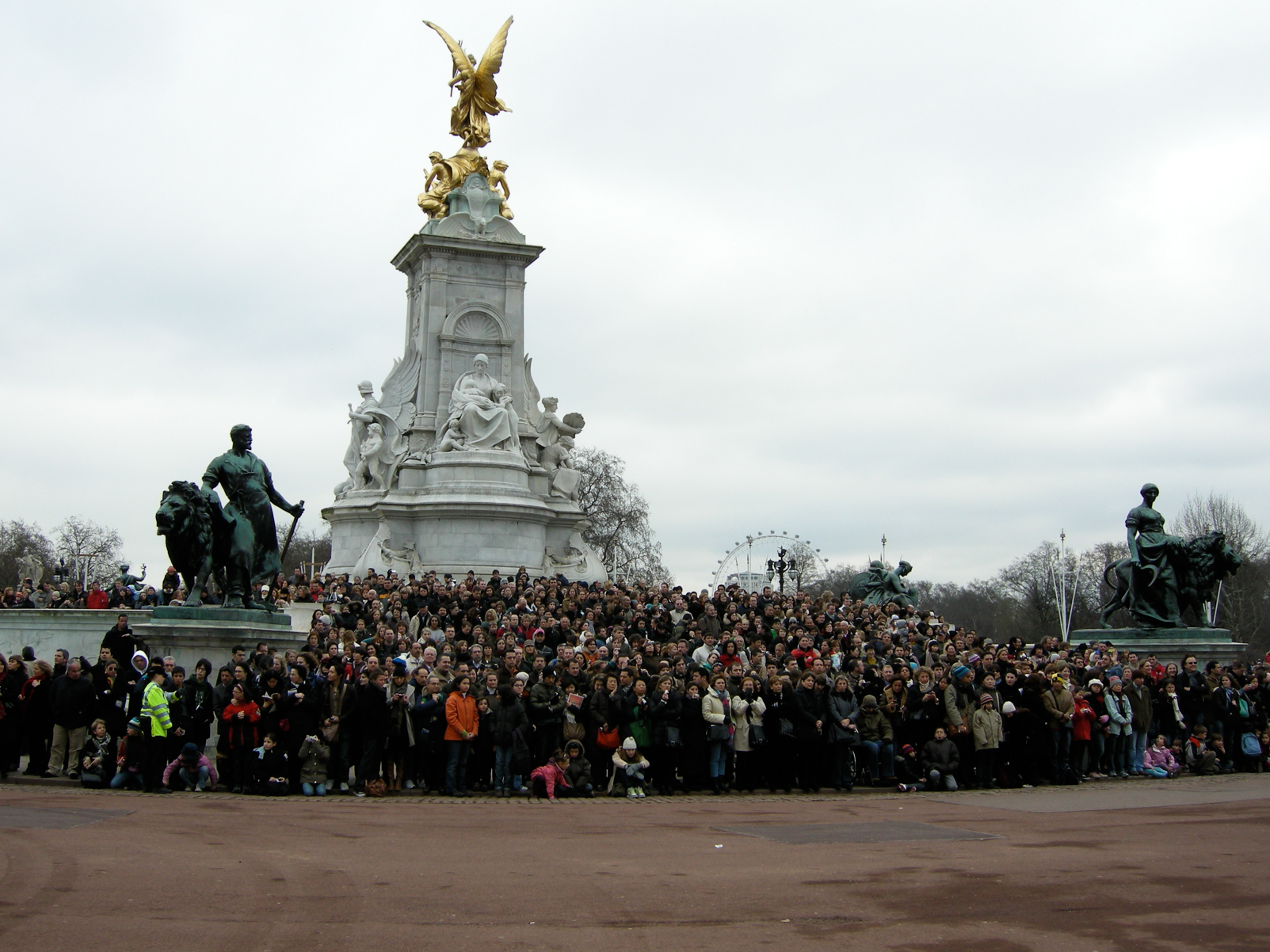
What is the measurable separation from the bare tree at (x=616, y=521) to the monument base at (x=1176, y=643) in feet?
152

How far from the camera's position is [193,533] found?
1622 cm

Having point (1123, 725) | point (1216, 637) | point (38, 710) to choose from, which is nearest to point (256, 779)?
point (38, 710)

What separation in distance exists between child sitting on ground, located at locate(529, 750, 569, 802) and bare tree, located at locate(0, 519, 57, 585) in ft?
242

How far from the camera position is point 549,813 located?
13047mm

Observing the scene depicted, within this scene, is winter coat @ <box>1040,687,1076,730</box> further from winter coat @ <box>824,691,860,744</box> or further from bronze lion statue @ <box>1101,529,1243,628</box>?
bronze lion statue @ <box>1101,529,1243,628</box>

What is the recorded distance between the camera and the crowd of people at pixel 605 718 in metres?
14.3

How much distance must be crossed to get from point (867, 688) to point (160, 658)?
863 centimetres

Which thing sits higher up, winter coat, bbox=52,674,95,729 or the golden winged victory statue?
the golden winged victory statue

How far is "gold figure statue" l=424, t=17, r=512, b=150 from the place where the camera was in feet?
119

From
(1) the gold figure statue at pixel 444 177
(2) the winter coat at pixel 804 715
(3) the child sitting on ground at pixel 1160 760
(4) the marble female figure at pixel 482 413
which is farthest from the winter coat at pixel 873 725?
(1) the gold figure statue at pixel 444 177

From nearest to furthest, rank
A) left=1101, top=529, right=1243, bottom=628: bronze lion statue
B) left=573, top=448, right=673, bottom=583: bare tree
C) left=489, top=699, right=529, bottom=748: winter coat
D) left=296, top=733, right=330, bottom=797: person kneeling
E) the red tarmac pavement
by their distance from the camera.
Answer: the red tarmac pavement
left=296, top=733, right=330, bottom=797: person kneeling
left=489, top=699, right=529, bottom=748: winter coat
left=1101, top=529, right=1243, bottom=628: bronze lion statue
left=573, top=448, right=673, bottom=583: bare tree

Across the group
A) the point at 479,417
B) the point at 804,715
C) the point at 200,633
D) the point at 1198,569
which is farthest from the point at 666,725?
the point at 479,417

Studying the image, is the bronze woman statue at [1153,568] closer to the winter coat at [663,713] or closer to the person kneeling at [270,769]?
the winter coat at [663,713]

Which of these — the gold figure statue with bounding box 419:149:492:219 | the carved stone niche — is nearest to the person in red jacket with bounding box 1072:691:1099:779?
the carved stone niche
